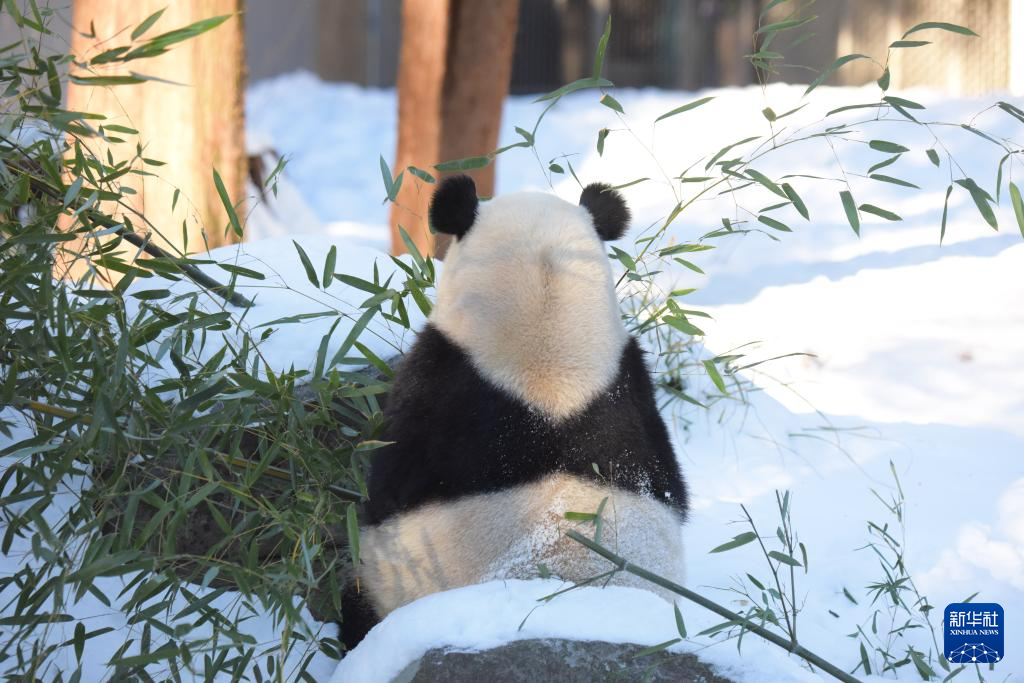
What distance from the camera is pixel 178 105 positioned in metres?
3.40

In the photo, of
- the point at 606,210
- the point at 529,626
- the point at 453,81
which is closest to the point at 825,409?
the point at 606,210

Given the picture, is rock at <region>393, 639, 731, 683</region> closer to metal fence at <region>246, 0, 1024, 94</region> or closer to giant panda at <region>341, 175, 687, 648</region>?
giant panda at <region>341, 175, 687, 648</region>

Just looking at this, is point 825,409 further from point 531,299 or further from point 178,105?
point 178,105

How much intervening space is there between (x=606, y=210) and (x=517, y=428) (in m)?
0.52

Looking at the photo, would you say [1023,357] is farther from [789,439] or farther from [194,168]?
[194,168]

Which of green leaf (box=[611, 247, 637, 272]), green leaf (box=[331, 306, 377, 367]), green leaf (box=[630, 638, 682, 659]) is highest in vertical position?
green leaf (box=[611, 247, 637, 272])

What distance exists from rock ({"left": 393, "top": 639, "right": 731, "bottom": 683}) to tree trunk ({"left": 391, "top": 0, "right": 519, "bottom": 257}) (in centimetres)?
319

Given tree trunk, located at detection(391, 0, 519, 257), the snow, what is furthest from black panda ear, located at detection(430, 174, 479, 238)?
tree trunk, located at detection(391, 0, 519, 257)

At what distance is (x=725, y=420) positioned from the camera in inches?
128

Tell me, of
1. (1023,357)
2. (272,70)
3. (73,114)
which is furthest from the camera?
(272,70)

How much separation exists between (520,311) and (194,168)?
2063 mm

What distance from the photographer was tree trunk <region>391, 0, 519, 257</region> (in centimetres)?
461

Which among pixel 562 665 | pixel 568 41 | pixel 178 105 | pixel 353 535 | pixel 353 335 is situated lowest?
pixel 562 665

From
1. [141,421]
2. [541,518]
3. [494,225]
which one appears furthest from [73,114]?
[541,518]
